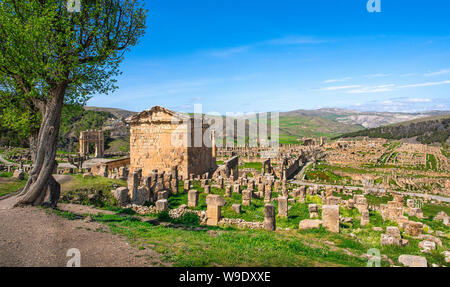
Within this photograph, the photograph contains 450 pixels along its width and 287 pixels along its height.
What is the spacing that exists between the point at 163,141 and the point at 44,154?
10.2 meters

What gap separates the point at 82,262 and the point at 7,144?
5303cm

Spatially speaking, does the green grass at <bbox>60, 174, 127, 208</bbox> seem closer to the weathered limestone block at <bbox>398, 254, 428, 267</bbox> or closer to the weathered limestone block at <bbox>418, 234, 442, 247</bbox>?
the weathered limestone block at <bbox>398, 254, 428, 267</bbox>

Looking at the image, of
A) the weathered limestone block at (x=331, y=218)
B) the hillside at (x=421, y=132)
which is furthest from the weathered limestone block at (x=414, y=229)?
the hillside at (x=421, y=132)

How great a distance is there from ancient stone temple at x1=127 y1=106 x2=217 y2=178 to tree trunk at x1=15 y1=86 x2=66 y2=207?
31.4 feet

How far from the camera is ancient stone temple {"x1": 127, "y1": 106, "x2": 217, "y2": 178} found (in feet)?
66.6

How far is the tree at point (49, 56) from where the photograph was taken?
961 cm

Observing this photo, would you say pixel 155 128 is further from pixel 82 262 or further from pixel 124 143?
pixel 124 143

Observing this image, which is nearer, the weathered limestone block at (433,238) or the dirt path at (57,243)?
the dirt path at (57,243)

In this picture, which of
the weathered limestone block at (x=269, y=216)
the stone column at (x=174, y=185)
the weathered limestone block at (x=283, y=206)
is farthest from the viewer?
the stone column at (x=174, y=185)

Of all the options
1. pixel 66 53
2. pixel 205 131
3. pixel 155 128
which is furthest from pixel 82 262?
pixel 205 131

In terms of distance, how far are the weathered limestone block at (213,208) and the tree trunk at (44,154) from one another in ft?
20.0

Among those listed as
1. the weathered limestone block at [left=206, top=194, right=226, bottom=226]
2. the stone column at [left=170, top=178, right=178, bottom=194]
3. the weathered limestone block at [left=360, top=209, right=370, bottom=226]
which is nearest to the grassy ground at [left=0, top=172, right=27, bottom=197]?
the stone column at [left=170, top=178, right=178, bottom=194]

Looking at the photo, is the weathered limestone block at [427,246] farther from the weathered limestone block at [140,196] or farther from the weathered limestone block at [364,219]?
the weathered limestone block at [140,196]
